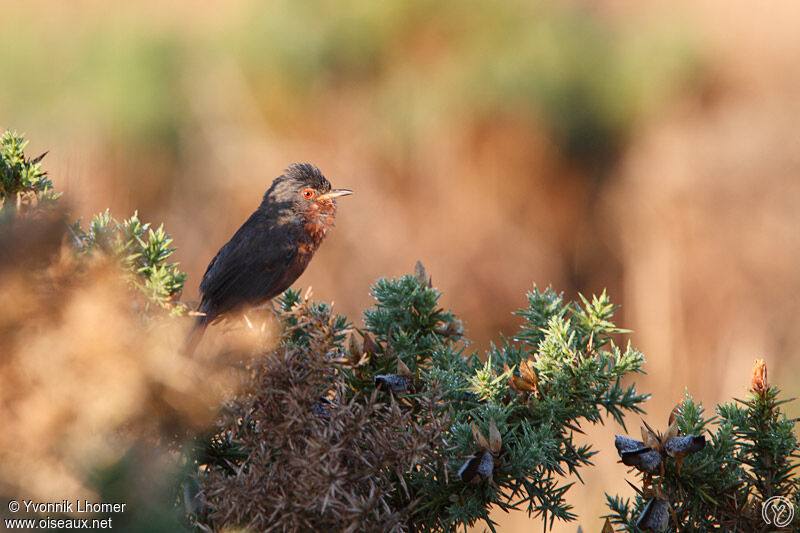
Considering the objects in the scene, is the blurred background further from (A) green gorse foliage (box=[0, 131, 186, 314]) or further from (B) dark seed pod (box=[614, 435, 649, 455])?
(B) dark seed pod (box=[614, 435, 649, 455])

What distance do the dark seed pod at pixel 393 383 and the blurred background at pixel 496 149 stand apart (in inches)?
145

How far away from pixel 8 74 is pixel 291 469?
6.16m

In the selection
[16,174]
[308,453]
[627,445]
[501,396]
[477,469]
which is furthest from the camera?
[16,174]

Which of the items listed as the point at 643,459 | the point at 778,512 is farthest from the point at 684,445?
the point at 778,512

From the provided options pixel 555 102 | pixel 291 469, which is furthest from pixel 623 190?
pixel 291 469

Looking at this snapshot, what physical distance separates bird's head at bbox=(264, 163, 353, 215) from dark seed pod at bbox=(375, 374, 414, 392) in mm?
1983

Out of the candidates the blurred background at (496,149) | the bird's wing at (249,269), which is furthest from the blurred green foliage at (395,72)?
the bird's wing at (249,269)

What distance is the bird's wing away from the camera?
3.02 meters

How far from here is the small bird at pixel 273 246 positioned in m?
3.03

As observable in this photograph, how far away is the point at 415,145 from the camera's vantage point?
559 cm

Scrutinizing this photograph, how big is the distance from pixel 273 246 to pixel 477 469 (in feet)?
6.88

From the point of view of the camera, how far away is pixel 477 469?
1211 millimetres

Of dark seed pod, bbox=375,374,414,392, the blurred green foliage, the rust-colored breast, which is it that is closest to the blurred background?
the blurred green foliage

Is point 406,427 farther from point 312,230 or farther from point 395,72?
point 395,72
